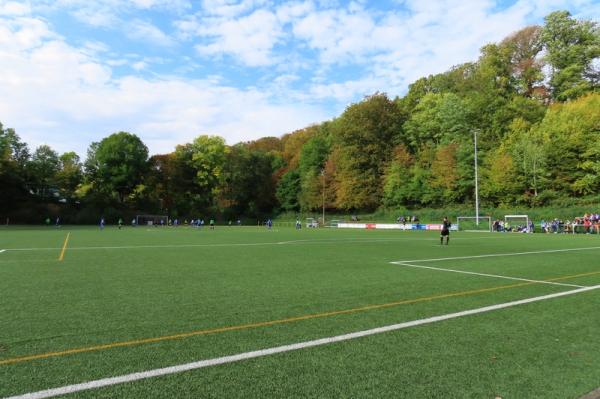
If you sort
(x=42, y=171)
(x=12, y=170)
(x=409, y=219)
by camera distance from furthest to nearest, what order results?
(x=42, y=171) → (x=12, y=170) → (x=409, y=219)

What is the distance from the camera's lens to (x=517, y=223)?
143 feet

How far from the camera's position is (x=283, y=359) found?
4457 mm

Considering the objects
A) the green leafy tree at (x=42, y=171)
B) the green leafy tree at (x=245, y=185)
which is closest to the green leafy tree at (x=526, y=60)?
the green leafy tree at (x=245, y=185)

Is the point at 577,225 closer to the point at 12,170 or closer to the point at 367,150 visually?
the point at 367,150

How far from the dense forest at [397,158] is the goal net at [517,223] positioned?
21.5ft

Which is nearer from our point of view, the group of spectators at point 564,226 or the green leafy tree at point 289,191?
the group of spectators at point 564,226

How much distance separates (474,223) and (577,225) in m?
10.8

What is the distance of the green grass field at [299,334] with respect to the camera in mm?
3859

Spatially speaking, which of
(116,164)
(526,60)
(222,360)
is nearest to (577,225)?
(526,60)

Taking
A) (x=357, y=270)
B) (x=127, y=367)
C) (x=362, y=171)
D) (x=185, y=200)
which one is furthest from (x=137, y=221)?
(x=127, y=367)

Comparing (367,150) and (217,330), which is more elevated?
(367,150)

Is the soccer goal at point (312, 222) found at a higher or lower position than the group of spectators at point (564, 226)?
lower

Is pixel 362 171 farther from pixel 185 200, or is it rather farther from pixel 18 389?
pixel 18 389

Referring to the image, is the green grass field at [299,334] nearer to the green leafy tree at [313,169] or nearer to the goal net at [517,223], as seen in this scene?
the goal net at [517,223]
